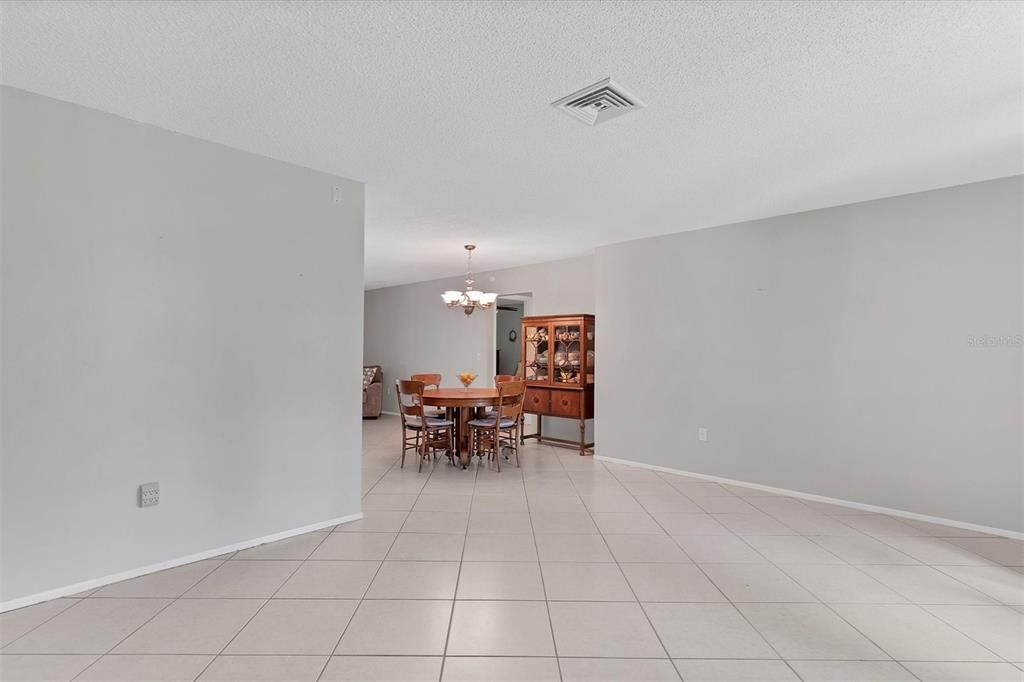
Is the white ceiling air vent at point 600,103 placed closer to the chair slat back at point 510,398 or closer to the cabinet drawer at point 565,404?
the chair slat back at point 510,398

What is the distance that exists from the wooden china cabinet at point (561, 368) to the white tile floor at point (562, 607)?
2.25 meters

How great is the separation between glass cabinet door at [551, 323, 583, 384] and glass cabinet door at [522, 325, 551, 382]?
0.10 meters

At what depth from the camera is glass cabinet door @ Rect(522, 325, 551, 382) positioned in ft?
20.0

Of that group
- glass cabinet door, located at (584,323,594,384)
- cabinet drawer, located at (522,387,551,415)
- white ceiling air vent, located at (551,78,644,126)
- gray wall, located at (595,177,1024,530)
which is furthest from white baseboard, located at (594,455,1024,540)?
white ceiling air vent, located at (551,78,644,126)

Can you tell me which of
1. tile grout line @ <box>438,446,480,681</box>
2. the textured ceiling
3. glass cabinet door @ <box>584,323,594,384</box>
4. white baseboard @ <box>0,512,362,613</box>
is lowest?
tile grout line @ <box>438,446,480,681</box>

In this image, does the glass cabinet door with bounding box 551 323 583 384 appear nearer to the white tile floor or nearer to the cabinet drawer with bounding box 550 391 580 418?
the cabinet drawer with bounding box 550 391 580 418

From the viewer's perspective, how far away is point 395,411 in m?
8.88

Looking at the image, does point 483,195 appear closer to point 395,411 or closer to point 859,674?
point 859,674

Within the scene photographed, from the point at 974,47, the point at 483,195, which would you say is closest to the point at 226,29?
the point at 483,195

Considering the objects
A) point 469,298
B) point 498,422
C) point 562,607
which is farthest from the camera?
point 469,298

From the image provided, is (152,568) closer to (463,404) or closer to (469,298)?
(463,404)

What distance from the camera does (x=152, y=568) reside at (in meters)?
2.56

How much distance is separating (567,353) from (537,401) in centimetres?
73

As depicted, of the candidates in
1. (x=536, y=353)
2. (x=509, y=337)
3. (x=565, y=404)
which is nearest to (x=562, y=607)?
(x=565, y=404)
